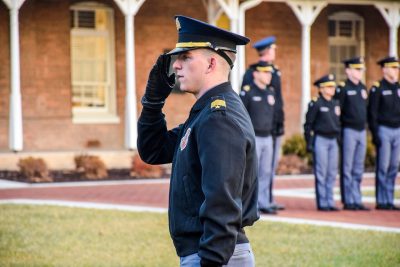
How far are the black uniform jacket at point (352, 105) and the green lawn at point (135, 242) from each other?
254 cm

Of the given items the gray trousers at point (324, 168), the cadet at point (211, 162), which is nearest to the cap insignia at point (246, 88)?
the gray trousers at point (324, 168)

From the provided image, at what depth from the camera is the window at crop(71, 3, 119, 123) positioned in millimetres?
21375

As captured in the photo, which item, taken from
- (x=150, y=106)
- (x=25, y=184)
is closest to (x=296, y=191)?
(x=25, y=184)

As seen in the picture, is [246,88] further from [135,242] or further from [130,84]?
[130,84]

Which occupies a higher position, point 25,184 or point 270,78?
point 270,78

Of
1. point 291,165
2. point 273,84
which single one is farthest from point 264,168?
point 291,165

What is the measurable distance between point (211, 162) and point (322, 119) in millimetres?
9177

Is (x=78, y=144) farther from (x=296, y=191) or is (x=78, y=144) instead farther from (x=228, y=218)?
(x=228, y=218)

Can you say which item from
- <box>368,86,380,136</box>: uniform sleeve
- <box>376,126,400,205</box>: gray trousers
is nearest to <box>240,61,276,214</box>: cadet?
<box>368,86,380,136</box>: uniform sleeve

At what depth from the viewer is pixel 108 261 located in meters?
9.09

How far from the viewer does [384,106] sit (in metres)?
13.4

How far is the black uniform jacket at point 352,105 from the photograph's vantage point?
13.4 meters

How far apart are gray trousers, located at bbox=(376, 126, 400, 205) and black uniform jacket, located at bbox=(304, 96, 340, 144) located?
2.49 ft

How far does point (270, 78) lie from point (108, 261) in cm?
448
